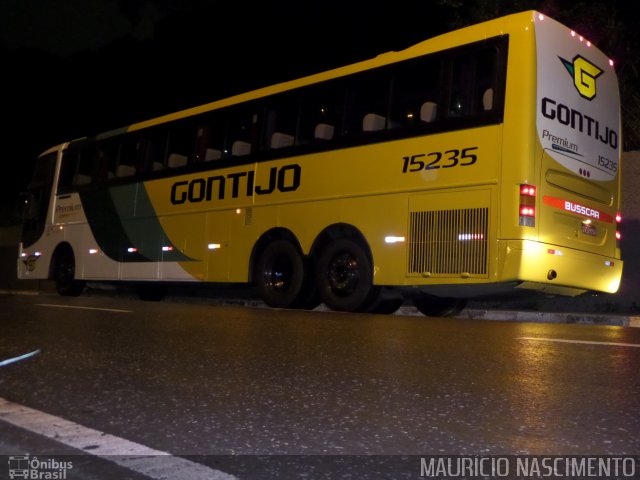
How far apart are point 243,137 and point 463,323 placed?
5.57m

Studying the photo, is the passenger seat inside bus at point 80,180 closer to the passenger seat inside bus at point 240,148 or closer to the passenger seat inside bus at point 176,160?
the passenger seat inside bus at point 176,160

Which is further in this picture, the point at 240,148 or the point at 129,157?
the point at 129,157

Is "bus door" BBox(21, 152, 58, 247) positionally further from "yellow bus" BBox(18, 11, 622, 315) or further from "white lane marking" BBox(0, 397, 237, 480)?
"white lane marking" BBox(0, 397, 237, 480)

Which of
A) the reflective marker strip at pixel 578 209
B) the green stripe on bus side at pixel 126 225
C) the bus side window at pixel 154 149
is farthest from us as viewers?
the bus side window at pixel 154 149

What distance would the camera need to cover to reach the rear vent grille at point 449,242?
848cm

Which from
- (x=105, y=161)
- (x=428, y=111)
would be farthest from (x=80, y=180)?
(x=428, y=111)

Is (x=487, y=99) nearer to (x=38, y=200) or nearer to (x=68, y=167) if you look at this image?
(x=68, y=167)

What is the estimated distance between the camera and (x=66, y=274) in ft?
52.5

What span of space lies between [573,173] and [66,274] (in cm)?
1155

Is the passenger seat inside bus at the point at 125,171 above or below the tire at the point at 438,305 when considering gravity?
above

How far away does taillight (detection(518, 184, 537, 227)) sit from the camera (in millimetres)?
8195

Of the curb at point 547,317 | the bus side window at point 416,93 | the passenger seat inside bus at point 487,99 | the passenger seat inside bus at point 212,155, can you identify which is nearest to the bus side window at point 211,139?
the passenger seat inside bus at point 212,155

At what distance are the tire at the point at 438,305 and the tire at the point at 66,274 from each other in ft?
27.1

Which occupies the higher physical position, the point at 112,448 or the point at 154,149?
the point at 154,149
